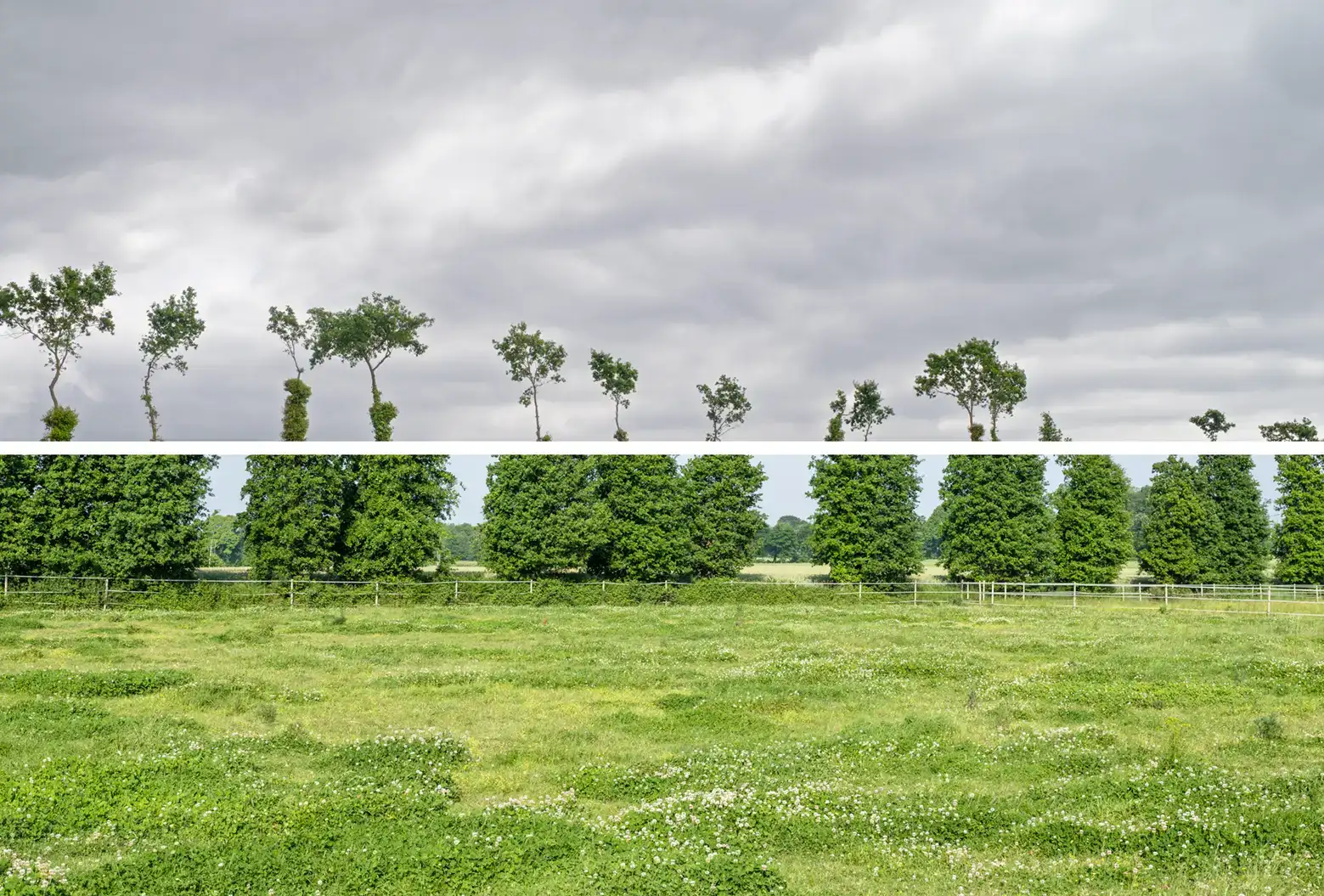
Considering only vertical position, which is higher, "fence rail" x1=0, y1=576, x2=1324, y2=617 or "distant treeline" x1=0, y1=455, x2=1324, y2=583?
"distant treeline" x1=0, y1=455, x2=1324, y2=583

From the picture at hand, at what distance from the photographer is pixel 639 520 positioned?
214ft

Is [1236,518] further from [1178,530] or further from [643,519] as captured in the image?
[643,519]

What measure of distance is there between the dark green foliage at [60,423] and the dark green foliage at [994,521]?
53.5 meters

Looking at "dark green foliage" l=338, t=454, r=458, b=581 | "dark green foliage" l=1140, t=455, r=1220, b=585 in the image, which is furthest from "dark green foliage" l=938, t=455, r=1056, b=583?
"dark green foliage" l=338, t=454, r=458, b=581

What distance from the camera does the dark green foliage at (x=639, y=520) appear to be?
64.2 meters

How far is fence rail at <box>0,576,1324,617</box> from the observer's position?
52.4 metres

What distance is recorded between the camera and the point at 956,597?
60.7 m

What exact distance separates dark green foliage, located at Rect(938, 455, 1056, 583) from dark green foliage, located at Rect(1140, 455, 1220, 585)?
33.9 feet

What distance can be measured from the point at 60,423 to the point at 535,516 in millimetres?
27027

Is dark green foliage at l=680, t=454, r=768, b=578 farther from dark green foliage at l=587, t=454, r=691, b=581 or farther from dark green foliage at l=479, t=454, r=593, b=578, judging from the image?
dark green foliage at l=479, t=454, r=593, b=578

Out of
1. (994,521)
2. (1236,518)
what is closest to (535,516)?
(994,521)

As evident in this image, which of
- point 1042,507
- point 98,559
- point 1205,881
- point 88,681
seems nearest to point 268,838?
point 1205,881

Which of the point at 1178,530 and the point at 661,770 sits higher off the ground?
the point at 1178,530

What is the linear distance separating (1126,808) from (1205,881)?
8.73 ft
